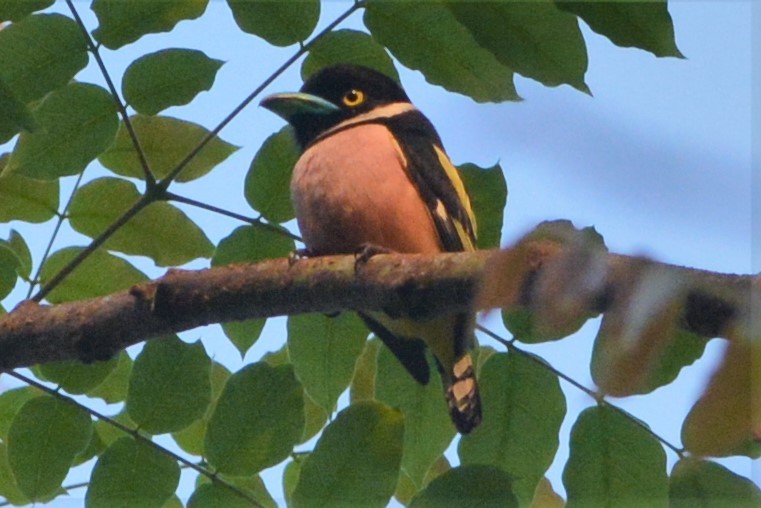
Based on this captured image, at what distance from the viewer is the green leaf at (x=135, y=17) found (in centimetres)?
321

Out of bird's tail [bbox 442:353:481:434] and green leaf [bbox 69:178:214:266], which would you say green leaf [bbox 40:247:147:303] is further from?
bird's tail [bbox 442:353:481:434]

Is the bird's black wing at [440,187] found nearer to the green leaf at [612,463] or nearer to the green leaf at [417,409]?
the green leaf at [417,409]

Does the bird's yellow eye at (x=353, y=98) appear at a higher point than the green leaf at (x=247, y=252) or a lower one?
higher

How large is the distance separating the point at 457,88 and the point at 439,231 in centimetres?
74

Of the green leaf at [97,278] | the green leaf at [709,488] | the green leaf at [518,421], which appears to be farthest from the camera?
the green leaf at [97,278]

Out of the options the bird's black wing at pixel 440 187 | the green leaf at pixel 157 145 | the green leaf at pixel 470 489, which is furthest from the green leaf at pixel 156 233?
the green leaf at pixel 470 489

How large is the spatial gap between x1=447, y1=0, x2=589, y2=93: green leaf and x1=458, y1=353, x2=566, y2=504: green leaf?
90 centimetres

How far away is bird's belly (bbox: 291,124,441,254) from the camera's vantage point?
3.73m

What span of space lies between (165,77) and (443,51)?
89cm

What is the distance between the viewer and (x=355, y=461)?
9.76ft

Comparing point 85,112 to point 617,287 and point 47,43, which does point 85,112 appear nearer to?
point 47,43

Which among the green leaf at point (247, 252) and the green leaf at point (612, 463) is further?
the green leaf at point (247, 252)

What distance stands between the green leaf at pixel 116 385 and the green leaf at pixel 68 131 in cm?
70

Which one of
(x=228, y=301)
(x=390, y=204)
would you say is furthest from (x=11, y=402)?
(x=390, y=204)
